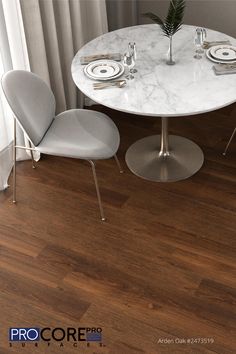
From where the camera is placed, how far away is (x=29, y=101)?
2.67m

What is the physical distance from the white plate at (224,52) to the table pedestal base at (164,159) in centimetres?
68

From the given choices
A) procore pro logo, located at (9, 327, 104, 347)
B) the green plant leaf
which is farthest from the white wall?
procore pro logo, located at (9, 327, 104, 347)

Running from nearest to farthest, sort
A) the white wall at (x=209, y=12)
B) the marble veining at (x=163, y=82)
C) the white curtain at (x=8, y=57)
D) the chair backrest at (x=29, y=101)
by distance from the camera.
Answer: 1. the marble veining at (x=163, y=82)
2. the chair backrest at (x=29, y=101)
3. the white curtain at (x=8, y=57)
4. the white wall at (x=209, y=12)

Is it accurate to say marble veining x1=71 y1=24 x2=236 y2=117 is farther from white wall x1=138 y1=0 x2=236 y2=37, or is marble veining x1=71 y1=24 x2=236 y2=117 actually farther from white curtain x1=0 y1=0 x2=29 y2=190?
white wall x1=138 y1=0 x2=236 y2=37

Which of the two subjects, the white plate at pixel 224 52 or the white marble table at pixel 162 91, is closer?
the white marble table at pixel 162 91

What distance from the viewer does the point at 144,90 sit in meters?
2.58

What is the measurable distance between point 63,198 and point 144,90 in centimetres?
81

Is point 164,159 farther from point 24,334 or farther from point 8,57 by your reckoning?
point 24,334

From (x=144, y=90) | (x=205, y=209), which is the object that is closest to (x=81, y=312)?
(x=205, y=209)

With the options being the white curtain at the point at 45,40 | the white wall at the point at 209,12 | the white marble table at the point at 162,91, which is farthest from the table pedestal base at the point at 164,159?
the white wall at the point at 209,12

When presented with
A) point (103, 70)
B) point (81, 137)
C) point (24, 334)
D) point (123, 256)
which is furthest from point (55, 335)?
point (103, 70)

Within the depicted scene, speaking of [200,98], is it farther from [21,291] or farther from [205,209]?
[21,291]

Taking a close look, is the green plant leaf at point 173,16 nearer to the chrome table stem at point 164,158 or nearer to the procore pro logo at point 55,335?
the chrome table stem at point 164,158

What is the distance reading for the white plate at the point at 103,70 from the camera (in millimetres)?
2658
